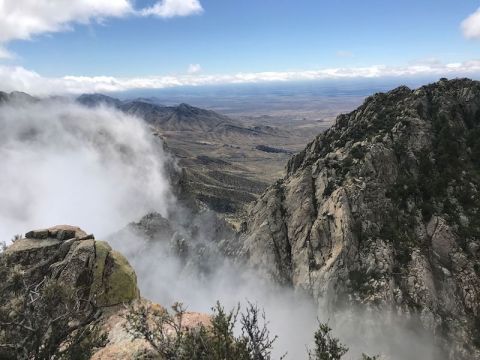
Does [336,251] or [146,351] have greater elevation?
[146,351]

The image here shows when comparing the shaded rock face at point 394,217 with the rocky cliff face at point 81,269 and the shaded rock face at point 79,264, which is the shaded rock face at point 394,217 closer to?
the rocky cliff face at point 81,269

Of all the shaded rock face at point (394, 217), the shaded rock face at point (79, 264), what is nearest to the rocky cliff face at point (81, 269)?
the shaded rock face at point (79, 264)

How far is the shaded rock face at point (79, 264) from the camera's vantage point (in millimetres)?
34188

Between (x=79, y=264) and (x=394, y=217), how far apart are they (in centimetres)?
3985

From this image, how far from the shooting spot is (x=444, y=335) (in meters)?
46.8

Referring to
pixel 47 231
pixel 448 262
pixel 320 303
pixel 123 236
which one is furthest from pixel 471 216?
pixel 123 236

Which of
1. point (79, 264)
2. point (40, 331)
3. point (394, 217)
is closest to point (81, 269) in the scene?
point (79, 264)

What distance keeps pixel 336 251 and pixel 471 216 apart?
17369mm

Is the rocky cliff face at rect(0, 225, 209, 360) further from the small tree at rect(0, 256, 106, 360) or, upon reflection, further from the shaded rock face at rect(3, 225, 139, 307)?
the small tree at rect(0, 256, 106, 360)

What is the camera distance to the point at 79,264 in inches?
1369

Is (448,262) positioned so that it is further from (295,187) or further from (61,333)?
(61,333)

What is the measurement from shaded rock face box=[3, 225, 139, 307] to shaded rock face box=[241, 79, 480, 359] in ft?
92.9

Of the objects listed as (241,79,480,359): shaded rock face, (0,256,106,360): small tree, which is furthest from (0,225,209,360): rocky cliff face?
(241,79,480,359): shaded rock face

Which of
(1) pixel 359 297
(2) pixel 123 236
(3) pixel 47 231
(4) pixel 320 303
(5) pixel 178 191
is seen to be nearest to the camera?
(3) pixel 47 231
